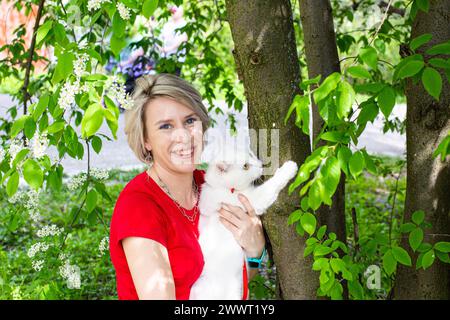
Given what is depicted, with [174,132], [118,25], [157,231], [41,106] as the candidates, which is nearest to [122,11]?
[118,25]

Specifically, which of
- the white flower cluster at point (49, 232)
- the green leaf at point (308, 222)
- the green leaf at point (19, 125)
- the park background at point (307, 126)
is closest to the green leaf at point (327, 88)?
the park background at point (307, 126)

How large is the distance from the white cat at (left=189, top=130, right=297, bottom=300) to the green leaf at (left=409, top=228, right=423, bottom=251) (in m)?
0.45

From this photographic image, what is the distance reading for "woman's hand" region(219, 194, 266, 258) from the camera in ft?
6.26

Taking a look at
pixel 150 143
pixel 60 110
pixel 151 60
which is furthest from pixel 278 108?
pixel 151 60

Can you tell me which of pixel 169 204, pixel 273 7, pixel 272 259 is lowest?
pixel 272 259

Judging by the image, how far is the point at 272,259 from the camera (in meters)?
2.24

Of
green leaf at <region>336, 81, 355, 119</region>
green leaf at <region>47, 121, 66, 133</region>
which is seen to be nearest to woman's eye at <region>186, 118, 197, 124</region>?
green leaf at <region>47, 121, 66, 133</region>

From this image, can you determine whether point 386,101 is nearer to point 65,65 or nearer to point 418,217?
point 418,217

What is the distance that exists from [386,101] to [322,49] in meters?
0.88

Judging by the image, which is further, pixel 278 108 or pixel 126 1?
pixel 278 108

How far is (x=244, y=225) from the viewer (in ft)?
Answer: 6.37

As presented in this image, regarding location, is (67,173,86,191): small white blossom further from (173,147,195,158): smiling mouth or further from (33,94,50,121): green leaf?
(33,94,50,121): green leaf
